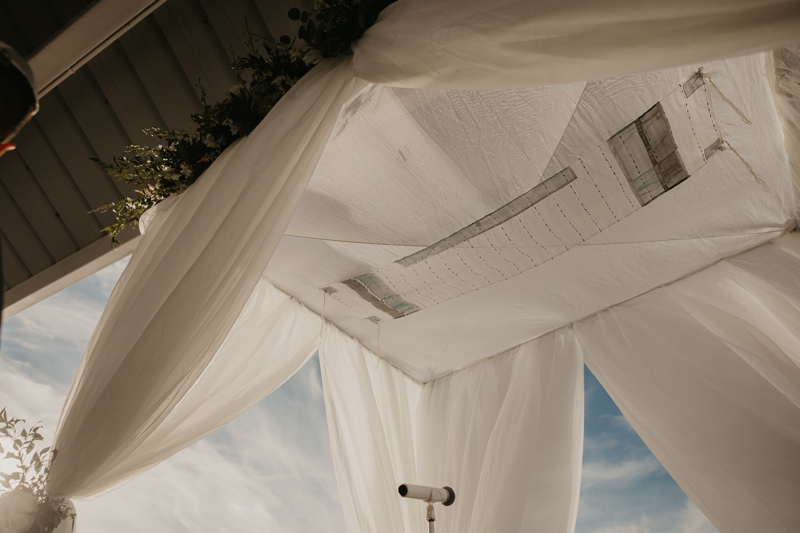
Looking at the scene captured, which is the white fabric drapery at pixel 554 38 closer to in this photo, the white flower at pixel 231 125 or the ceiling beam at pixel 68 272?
the white flower at pixel 231 125

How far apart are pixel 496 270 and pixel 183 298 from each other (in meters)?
1.31

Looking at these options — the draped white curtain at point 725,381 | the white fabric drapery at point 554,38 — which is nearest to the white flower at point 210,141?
the white fabric drapery at point 554,38

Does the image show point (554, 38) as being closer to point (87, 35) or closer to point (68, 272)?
point (87, 35)

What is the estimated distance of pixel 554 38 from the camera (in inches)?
41.6

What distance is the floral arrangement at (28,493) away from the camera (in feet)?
3.89

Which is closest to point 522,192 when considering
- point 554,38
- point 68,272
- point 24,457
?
point 554,38

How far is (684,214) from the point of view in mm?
2016

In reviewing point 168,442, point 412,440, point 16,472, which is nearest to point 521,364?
point 412,440

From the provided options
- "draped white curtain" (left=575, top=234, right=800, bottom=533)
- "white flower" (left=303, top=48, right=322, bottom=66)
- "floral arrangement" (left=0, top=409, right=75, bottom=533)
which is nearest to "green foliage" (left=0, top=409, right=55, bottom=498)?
"floral arrangement" (left=0, top=409, right=75, bottom=533)

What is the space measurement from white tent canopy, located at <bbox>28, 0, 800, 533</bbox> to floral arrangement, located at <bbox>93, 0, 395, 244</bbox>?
92mm

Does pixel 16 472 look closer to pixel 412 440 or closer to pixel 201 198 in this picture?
pixel 201 198

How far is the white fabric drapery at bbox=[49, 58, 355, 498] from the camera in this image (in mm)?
1203

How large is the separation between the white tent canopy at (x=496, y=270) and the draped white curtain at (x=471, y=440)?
0.01 metres

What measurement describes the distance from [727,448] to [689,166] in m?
1.13
